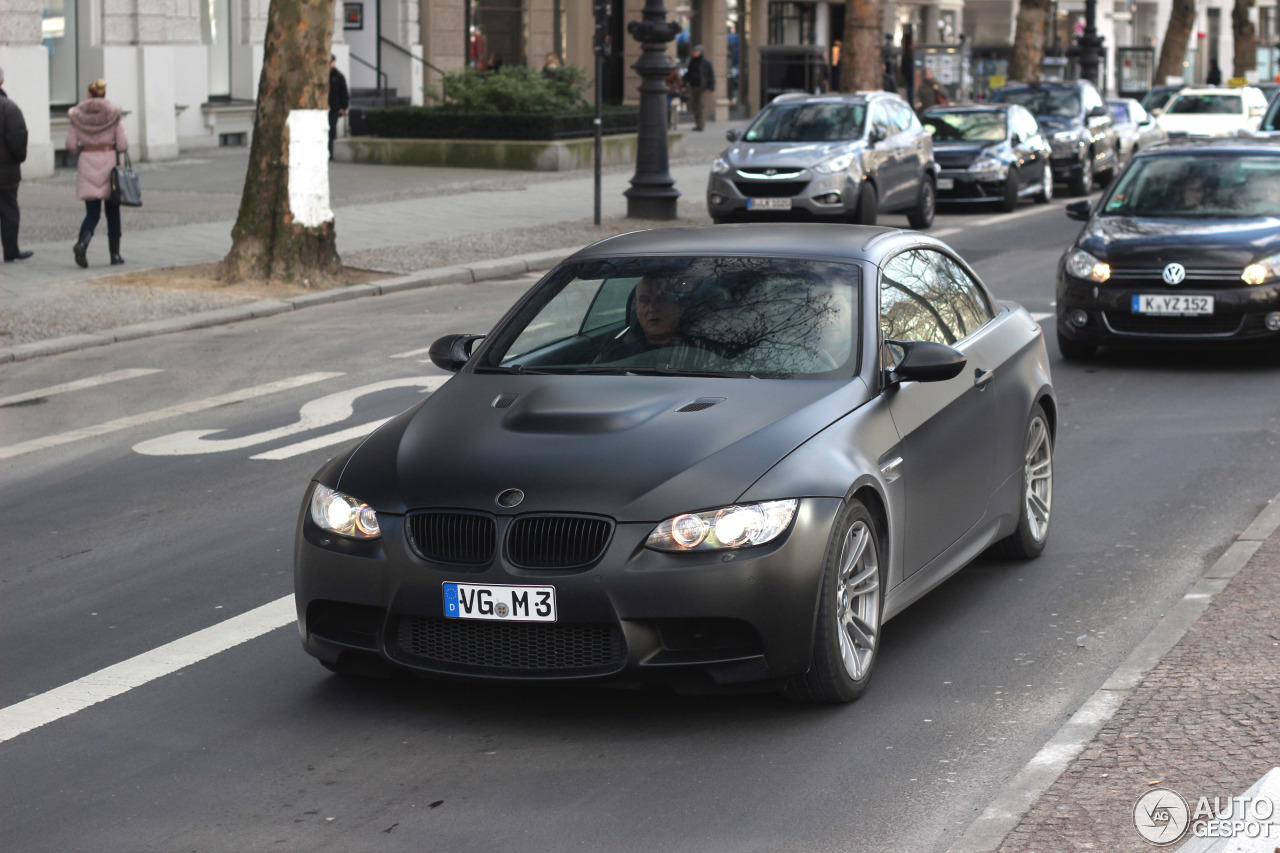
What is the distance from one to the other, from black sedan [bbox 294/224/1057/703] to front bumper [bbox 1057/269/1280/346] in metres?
6.03

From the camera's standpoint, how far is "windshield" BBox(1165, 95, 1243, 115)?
3972cm

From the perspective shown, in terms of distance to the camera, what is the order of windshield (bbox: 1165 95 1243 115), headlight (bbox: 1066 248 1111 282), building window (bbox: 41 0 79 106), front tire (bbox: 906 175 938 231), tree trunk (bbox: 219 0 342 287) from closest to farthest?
1. headlight (bbox: 1066 248 1111 282)
2. tree trunk (bbox: 219 0 342 287)
3. front tire (bbox: 906 175 938 231)
4. building window (bbox: 41 0 79 106)
5. windshield (bbox: 1165 95 1243 115)

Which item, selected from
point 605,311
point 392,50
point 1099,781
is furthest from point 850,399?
point 392,50

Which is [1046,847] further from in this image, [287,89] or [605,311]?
[287,89]

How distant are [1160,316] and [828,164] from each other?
1059 centimetres

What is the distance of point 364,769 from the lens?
206 inches

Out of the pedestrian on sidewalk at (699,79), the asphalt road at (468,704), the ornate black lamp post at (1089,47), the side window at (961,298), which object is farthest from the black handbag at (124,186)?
the ornate black lamp post at (1089,47)

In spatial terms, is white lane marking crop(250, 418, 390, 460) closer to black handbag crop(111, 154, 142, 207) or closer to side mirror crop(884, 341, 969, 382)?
side mirror crop(884, 341, 969, 382)

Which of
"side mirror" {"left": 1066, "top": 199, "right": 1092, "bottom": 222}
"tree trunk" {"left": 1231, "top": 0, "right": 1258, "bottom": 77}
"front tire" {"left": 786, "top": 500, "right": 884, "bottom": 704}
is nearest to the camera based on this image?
"front tire" {"left": 786, "top": 500, "right": 884, "bottom": 704}

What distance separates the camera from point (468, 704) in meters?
5.80

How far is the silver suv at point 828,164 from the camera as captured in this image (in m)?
22.7

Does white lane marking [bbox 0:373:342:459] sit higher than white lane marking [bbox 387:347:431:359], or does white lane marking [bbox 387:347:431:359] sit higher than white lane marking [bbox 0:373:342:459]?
white lane marking [bbox 387:347:431:359]

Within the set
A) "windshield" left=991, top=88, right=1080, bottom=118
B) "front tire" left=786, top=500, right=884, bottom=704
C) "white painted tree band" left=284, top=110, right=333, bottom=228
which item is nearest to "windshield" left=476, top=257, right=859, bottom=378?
"front tire" left=786, top=500, right=884, bottom=704

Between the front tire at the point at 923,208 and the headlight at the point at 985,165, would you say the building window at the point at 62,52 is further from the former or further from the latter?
the headlight at the point at 985,165
